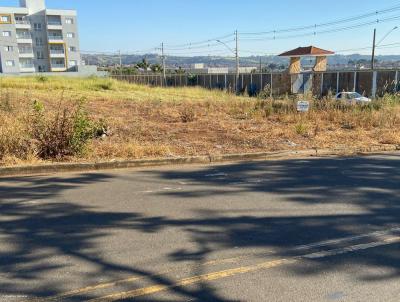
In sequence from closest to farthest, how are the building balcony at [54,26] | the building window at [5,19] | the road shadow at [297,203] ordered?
the road shadow at [297,203], the building window at [5,19], the building balcony at [54,26]

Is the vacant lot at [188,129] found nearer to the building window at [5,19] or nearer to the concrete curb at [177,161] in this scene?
the concrete curb at [177,161]

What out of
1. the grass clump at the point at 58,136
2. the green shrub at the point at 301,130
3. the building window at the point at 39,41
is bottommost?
the green shrub at the point at 301,130

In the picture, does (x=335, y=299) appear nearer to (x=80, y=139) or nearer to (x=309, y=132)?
(x=80, y=139)

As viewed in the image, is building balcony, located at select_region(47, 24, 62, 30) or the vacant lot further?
building balcony, located at select_region(47, 24, 62, 30)

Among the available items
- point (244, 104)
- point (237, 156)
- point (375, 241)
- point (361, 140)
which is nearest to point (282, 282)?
point (375, 241)

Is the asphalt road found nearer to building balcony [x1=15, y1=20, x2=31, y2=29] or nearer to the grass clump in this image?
the grass clump

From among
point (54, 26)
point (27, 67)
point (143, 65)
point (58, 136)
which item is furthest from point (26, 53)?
point (58, 136)

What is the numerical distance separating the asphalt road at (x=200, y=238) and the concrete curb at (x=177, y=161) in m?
0.35

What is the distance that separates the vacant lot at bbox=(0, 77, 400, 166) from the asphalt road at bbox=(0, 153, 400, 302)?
3.82 ft

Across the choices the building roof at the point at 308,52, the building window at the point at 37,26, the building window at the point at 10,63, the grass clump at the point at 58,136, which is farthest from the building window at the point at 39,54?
the grass clump at the point at 58,136

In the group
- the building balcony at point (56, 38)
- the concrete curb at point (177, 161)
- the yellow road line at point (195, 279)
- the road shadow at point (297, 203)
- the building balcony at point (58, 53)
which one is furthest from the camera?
the building balcony at point (58, 53)

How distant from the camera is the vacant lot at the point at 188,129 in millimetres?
7773

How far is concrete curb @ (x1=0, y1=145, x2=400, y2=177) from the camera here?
23.3ft

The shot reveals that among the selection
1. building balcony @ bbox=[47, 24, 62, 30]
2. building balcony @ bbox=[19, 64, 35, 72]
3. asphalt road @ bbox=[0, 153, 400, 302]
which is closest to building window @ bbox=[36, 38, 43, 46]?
building balcony @ bbox=[47, 24, 62, 30]
